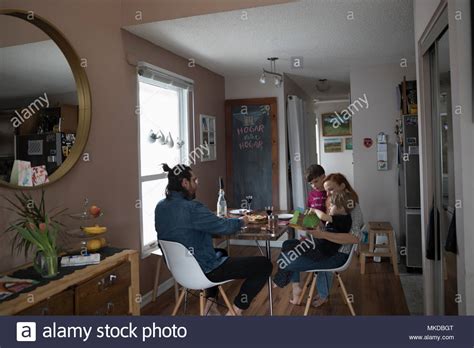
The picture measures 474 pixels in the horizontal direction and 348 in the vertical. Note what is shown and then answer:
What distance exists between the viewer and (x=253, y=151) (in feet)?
17.5

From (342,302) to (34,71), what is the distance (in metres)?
2.84

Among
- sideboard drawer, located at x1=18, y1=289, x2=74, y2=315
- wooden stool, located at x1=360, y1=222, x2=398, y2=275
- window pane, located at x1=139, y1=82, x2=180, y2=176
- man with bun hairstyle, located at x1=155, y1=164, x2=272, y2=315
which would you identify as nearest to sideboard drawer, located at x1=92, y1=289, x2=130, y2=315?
sideboard drawer, located at x1=18, y1=289, x2=74, y2=315

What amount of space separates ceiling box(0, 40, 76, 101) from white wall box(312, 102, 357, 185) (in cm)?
683

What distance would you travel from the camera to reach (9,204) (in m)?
2.16

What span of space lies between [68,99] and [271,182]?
321 cm

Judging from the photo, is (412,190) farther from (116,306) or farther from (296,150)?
(116,306)

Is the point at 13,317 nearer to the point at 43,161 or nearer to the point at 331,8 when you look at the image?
the point at 43,161

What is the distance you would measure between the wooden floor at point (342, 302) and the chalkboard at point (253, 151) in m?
1.58

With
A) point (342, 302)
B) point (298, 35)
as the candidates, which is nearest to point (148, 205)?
A: point (342, 302)

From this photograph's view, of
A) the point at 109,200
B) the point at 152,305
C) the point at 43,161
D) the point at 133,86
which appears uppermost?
the point at 133,86

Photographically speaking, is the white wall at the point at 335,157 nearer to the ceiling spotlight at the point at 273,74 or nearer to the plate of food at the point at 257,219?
the ceiling spotlight at the point at 273,74

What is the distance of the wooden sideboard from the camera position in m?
1.67

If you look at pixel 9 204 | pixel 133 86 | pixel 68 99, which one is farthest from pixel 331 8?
pixel 9 204

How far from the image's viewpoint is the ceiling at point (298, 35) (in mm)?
3010
